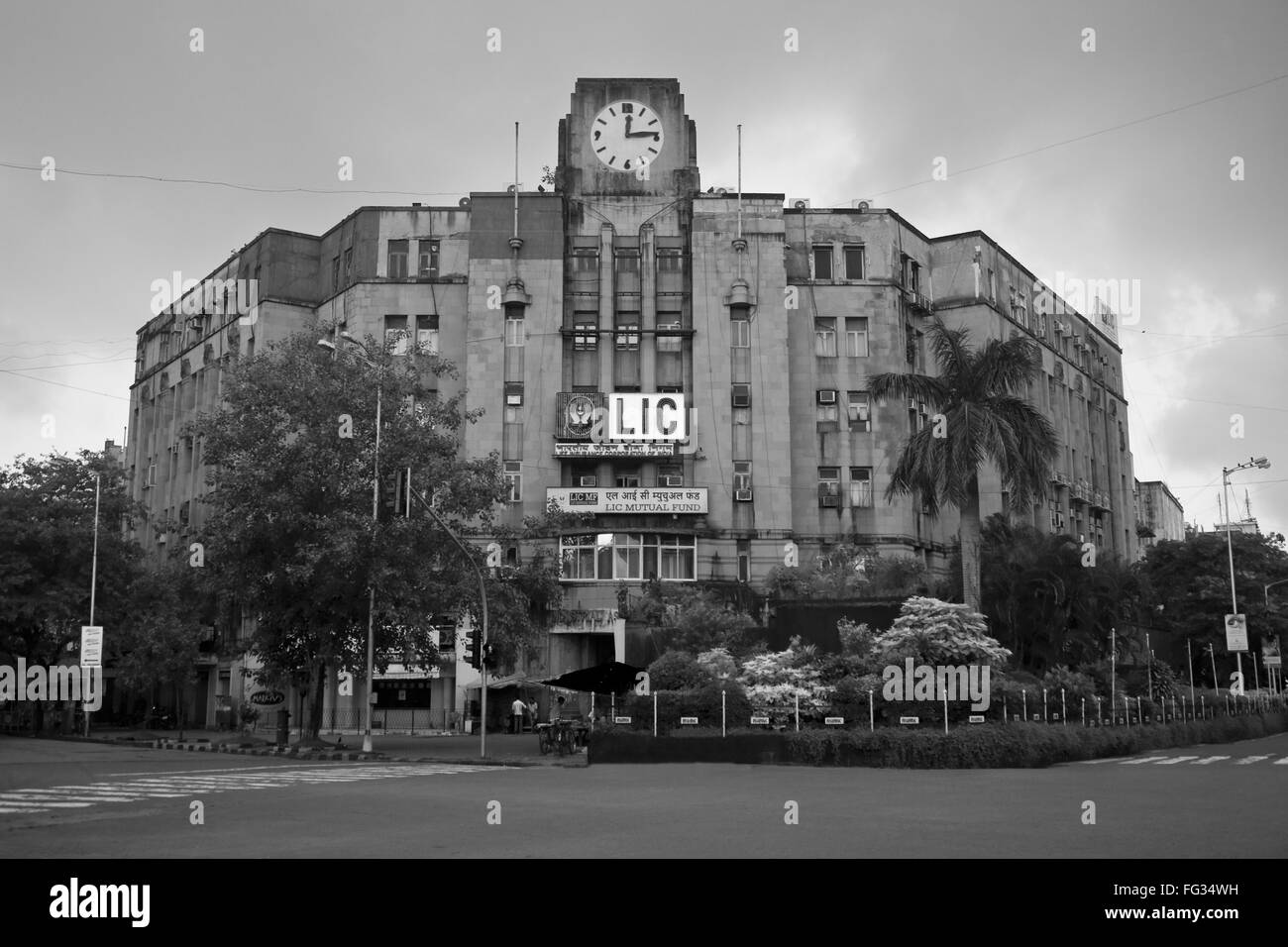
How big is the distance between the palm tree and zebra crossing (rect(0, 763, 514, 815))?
578 inches

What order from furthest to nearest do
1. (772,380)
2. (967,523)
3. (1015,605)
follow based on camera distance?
(772,380)
(1015,605)
(967,523)

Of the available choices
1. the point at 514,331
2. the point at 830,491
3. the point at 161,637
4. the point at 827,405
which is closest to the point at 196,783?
the point at 161,637

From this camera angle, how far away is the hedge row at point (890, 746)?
27703 mm

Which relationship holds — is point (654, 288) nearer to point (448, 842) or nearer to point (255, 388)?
point (255, 388)

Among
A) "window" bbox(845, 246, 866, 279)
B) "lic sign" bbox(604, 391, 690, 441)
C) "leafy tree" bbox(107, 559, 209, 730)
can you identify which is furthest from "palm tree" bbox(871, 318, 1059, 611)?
"leafy tree" bbox(107, 559, 209, 730)

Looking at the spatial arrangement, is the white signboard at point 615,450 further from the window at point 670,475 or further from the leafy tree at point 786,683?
the leafy tree at point 786,683

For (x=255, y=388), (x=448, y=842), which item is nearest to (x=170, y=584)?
(x=255, y=388)

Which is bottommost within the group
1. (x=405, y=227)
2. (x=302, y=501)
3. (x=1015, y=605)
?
(x=1015, y=605)

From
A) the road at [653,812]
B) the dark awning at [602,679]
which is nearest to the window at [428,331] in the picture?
the dark awning at [602,679]

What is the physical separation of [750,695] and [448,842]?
758 inches

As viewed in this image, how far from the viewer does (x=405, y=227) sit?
6209cm

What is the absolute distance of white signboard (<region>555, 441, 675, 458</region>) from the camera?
5697cm

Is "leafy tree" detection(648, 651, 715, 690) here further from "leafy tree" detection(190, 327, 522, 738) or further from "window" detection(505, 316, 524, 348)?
"window" detection(505, 316, 524, 348)

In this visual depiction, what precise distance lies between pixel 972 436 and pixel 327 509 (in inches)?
779
